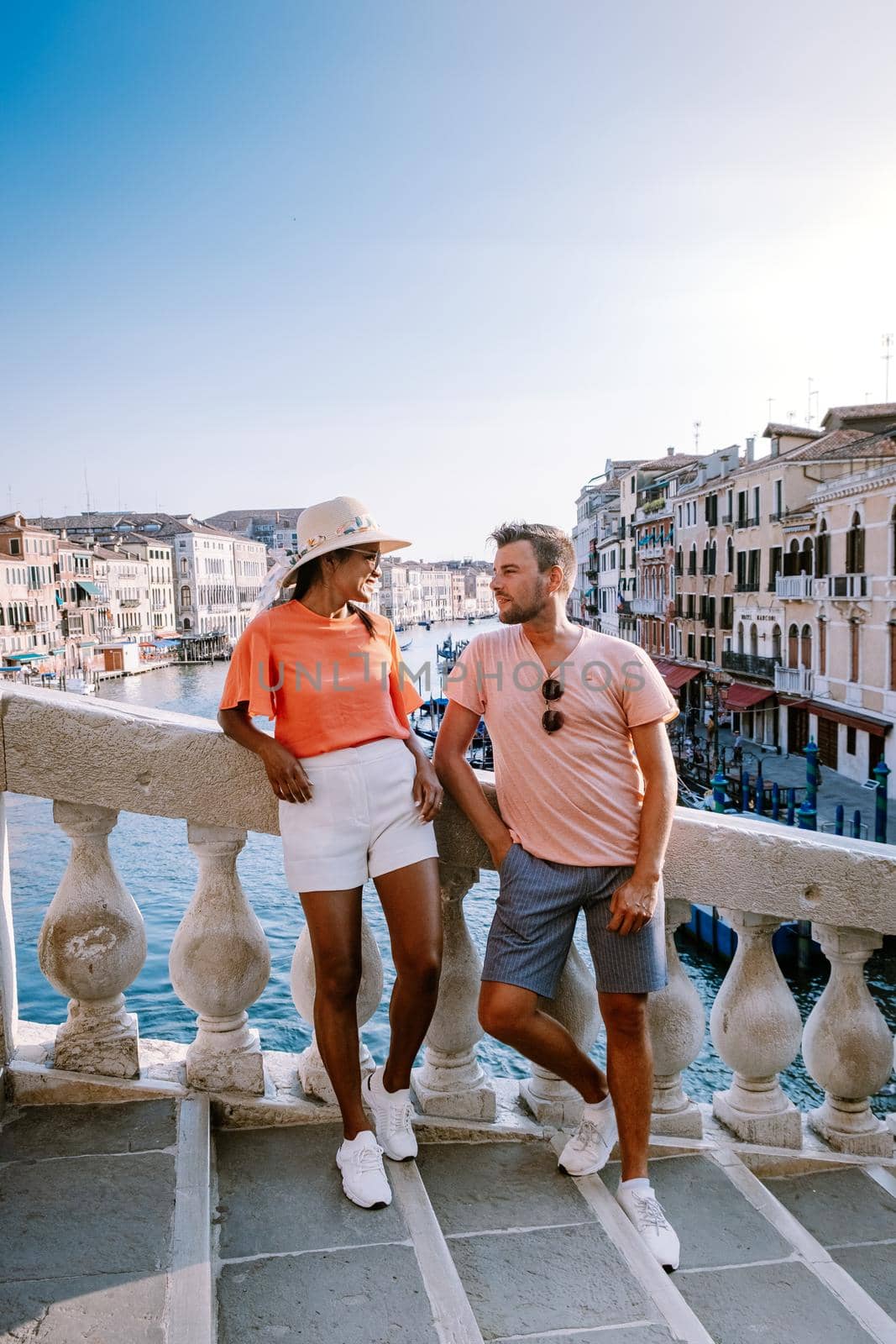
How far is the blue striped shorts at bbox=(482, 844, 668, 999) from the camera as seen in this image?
2006 millimetres

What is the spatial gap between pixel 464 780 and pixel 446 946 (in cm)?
38

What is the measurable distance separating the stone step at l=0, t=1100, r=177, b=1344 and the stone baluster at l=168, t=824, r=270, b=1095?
130 mm

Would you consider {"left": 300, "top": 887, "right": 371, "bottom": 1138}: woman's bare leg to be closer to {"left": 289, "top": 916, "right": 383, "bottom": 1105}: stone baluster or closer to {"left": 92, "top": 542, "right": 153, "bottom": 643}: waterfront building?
{"left": 289, "top": 916, "right": 383, "bottom": 1105}: stone baluster

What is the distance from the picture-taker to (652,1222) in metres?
1.88

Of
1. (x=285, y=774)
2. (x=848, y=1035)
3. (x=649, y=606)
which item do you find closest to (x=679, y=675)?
(x=649, y=606)

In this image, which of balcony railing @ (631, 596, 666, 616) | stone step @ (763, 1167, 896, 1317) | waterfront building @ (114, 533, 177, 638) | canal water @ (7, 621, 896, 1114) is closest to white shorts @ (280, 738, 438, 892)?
stone step @ (763, 1167, 896, 1317)

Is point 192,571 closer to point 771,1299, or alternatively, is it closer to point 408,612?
point 408,612

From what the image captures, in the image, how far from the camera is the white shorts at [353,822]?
76.6 inches

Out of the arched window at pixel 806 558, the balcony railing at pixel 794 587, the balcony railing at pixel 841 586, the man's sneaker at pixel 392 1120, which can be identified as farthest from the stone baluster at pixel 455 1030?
the arched window at pixel 806 558

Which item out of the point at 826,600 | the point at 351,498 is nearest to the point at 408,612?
the point at 826,600

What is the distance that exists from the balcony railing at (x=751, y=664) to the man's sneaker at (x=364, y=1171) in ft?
82.2

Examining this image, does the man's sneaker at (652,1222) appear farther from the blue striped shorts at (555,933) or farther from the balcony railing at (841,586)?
the balcony railing at (841,586)

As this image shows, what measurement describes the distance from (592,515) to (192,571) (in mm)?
35802

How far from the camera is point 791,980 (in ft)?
46.2
